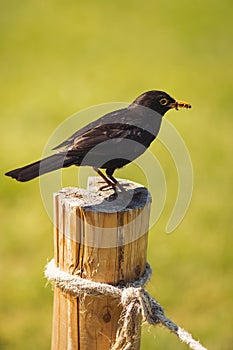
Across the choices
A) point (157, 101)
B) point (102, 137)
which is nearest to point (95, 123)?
point (102, 137)

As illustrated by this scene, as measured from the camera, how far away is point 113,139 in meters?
3.66

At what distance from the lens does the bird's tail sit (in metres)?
3.29

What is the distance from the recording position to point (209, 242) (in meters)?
7.09

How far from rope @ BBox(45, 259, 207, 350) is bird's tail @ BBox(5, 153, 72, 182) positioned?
1.42ft

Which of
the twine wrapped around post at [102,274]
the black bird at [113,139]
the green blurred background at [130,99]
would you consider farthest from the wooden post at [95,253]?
the green blurred background at [130,99]

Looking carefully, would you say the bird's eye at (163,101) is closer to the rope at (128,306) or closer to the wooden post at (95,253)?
the wooden post at (95,253)

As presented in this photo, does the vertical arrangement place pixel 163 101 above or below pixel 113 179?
above

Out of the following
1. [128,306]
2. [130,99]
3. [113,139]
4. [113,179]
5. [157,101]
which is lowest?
[128,306]

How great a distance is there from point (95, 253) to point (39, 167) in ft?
1.61

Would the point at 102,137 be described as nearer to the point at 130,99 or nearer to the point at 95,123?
the point at 95,123

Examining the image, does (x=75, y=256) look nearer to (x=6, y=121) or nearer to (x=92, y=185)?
(x=92, y=185)

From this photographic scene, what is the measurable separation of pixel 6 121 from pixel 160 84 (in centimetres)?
206

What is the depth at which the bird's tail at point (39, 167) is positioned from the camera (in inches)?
130

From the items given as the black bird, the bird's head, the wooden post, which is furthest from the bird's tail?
A: the bird's head
